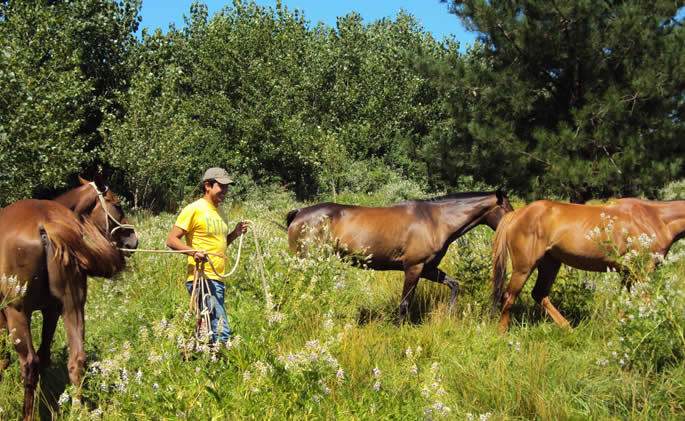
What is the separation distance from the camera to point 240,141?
91.0ft

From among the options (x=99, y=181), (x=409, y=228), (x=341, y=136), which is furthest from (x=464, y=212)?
(x=341, y=136)

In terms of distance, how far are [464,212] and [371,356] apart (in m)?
3.12

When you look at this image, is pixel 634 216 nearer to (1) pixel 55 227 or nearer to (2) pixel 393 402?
(2) pixel 393 402

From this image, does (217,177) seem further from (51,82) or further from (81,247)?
(51,82)

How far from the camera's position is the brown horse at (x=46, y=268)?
13.3 ft

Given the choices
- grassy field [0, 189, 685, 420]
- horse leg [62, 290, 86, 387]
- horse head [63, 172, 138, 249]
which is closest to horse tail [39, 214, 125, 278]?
horse leg [62, 290, 86, 387]

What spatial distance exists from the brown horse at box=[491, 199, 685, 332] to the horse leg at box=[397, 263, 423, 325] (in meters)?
0.99

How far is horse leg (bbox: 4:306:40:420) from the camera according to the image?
401cm

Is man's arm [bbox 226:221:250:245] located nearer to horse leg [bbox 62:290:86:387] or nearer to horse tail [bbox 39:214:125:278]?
horse tail [bbox 39:214:125:278]

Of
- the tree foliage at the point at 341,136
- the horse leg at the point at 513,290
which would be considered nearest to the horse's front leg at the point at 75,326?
the horse leg at the point at 513,290

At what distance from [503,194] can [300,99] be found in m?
23.6

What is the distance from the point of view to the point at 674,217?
644 centimetres

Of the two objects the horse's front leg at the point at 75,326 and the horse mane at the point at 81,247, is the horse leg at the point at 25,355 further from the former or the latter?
the horse mane at the point at 81,247

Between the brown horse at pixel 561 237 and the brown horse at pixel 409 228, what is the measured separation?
0.59 metres
